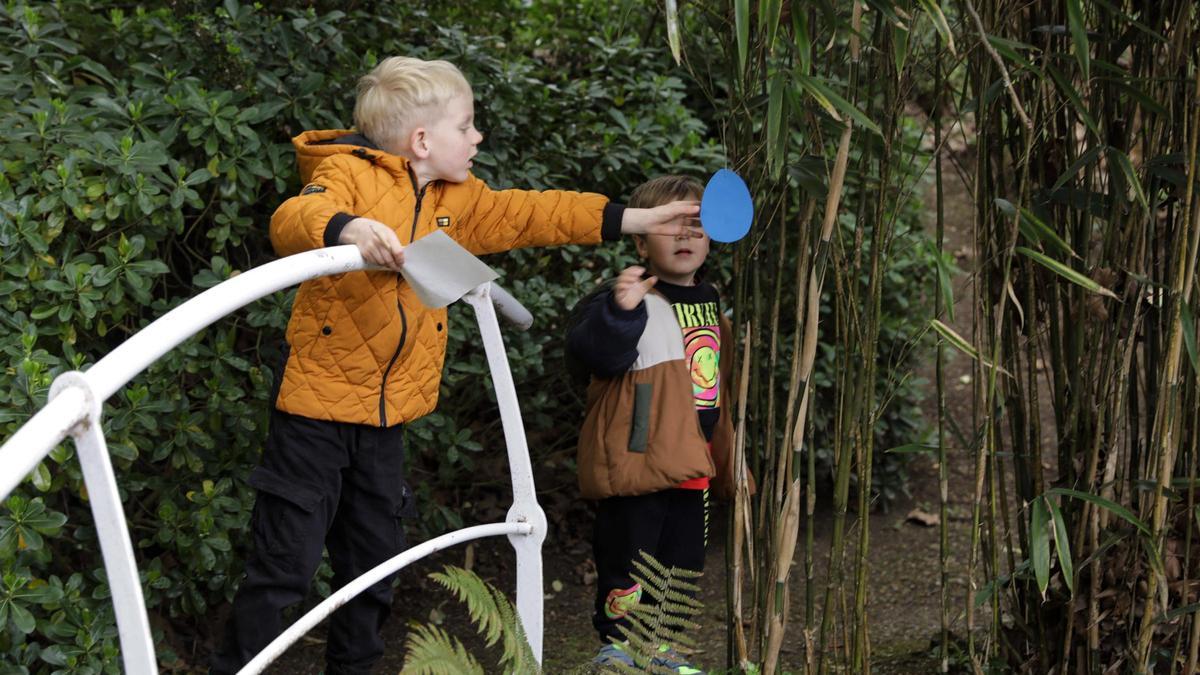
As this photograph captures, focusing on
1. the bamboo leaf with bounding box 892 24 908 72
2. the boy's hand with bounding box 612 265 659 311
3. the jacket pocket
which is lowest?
the jacket pocket

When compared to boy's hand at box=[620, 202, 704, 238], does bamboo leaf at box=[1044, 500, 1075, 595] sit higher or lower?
lower

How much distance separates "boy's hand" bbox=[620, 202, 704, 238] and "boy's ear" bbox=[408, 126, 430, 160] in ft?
1.38

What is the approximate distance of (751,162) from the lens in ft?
7.80

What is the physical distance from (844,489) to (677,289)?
2.25ft

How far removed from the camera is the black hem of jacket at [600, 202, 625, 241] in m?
2.60

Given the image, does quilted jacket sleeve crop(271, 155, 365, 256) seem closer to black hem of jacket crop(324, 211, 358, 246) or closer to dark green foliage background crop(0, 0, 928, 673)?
black hem of jacket crop(324, 211, 358, 246)

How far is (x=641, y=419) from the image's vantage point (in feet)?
8.80

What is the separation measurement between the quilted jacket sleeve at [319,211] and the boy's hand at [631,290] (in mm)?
557

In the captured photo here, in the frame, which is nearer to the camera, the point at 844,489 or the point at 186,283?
the point at 844,489

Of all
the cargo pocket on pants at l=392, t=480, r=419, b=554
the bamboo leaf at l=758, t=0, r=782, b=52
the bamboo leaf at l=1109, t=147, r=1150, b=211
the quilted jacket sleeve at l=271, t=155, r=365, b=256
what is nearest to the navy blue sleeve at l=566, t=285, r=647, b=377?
the cargo pocket on pants at l=392, t=480, r=419, b=554

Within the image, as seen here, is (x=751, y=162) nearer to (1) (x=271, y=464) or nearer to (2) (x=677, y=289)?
(2) (x=677, y=289)

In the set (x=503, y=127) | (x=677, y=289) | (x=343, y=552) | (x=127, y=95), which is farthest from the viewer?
(x=503, y=127)

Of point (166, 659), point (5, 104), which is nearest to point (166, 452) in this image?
point (166, 659)

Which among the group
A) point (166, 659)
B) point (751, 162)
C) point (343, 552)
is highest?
point (751, 162)
